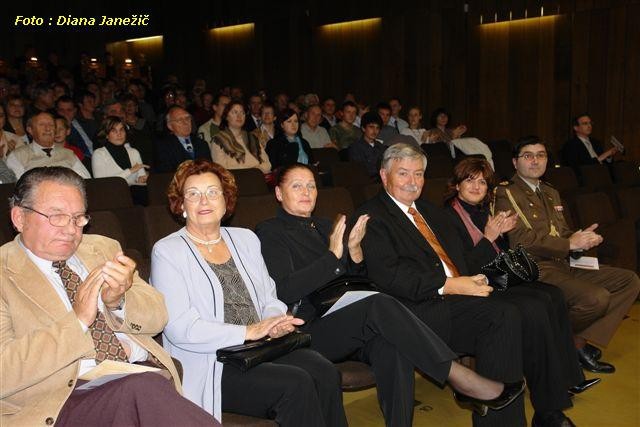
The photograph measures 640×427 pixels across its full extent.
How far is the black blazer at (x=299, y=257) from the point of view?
2.85 metres

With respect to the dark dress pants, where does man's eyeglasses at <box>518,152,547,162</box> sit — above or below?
above

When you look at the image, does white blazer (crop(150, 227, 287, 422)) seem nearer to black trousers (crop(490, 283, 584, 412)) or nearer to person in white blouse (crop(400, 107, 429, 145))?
black trousers (crop(490, 283, 584, 412))

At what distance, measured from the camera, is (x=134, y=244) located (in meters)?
4.08

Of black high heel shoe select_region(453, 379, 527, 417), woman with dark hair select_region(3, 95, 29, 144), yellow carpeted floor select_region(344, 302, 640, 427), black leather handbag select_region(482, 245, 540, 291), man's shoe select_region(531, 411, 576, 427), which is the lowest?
yellow carpeted floor select_region(344, 302, 640, 427)

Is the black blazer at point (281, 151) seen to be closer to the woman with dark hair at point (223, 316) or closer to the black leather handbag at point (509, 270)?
the black leather handbag at point (509, 270)

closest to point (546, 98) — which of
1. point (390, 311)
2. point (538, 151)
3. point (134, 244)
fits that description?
point (538, 151)

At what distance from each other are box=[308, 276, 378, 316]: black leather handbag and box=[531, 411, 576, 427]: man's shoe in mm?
943

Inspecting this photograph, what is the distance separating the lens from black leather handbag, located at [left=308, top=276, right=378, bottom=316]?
2.90 metres

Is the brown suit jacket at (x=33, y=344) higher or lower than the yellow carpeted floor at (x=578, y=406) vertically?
higher

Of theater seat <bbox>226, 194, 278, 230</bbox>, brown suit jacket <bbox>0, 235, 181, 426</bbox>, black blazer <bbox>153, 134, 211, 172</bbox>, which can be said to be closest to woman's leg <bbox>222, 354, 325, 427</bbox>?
brown suit jacket <bbox>0, 235, 181, 426</bbox>

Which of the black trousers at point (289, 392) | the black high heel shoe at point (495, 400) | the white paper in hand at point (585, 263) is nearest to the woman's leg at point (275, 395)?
the black trousers at point (289, 392)

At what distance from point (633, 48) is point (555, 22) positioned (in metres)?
A: 1.08

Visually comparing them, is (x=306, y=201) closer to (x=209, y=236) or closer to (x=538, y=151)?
(x=209, y=236)

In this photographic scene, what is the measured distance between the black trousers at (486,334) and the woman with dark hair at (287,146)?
3.19 metres
